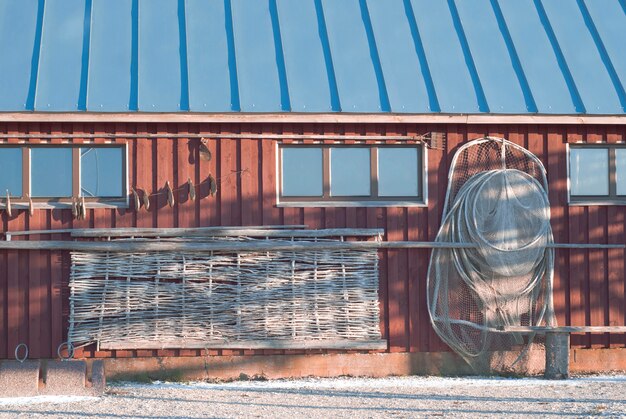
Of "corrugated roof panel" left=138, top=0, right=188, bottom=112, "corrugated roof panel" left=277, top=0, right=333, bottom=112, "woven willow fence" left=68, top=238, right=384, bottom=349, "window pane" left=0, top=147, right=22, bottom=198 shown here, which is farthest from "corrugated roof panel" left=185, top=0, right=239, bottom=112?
"window pane" left=0, top=147, right=22, bottom=198

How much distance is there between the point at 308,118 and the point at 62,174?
119 inches

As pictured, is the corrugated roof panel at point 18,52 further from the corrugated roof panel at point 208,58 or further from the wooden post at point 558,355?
the wooden post at point 558,355

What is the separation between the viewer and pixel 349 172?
1341 cm

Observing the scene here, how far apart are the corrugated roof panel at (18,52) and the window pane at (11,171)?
0.61 m

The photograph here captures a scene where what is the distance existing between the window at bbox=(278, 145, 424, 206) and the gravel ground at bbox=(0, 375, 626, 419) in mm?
2202

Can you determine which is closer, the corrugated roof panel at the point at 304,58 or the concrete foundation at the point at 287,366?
the concrete foundation at the point at 287,366

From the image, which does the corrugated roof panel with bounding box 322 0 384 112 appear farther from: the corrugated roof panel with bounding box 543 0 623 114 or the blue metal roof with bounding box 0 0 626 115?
the corrugated roof panel with bounding box 543 0 623 114

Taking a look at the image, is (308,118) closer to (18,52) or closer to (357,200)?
(357,200)

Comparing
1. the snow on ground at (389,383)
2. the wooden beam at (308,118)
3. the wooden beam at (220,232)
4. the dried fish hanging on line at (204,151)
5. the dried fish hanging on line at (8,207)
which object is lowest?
the snow on ground at (389,383)

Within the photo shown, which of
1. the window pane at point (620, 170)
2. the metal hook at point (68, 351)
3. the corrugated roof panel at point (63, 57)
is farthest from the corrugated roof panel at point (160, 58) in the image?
the window pane at point (620, 170)

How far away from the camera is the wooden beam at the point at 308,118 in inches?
496

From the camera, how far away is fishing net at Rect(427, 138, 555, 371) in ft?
44.0

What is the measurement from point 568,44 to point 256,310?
5596 millimetres

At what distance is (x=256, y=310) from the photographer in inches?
509
